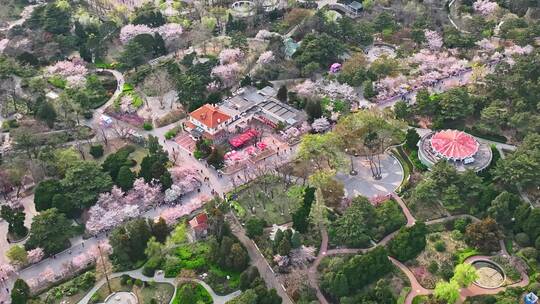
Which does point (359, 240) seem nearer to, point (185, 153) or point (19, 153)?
point (185, 153)

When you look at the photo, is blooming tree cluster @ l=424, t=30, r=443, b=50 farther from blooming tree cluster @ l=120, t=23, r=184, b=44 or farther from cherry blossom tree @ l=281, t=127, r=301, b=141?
blooming tree cluster @ l=120, t=23, r=184, b=44

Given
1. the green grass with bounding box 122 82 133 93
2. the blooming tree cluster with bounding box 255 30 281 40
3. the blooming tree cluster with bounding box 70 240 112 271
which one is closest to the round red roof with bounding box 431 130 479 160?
the blooming tree cluster with bounding box 255 30 281 40

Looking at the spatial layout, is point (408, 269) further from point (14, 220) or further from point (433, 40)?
point (433, 40)

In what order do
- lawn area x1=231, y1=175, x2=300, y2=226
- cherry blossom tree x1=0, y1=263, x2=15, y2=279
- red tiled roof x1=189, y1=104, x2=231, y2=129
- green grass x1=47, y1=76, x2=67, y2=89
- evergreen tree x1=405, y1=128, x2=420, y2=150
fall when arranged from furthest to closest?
green grass x1=47, y1=76, x2=67, y2=89
red tiled roof x1=189, y1=104, x2=231, y2=129
evergreen tree x1=405, y1=128, x2=420, y2=150
lawn area x1=231, y1=175, x2=300, y2=226
cherry blossom tree x1=0, y1=263, x2=15, y2=279

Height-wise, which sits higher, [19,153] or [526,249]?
[526,249]

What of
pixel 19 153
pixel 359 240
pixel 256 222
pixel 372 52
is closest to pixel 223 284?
pixel 256 222

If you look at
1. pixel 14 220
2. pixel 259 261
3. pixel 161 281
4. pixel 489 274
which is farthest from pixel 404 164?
pixel 14 220
